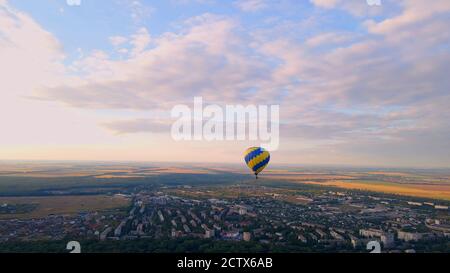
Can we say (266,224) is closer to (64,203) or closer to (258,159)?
(258,159)

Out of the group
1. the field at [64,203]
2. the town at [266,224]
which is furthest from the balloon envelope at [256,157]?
the field at [64,203]

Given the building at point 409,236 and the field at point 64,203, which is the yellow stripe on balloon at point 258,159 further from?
the field at point 64,203

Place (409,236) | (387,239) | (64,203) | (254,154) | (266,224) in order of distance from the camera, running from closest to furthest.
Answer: (254,154), (387,239), (409,236), (266,224), (64,203)

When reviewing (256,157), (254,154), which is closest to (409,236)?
(256,157)

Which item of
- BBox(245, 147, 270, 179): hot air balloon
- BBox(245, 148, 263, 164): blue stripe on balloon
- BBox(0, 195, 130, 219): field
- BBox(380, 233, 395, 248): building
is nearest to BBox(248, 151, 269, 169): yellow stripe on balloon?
BBox(245, 147, 270, 179): hot air balloon

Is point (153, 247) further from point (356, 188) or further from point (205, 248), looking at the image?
point (356, 188)

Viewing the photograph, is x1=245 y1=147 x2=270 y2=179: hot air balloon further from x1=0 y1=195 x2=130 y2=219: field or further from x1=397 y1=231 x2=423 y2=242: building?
x1=0 y1=195 x2=130 y2=219: field
